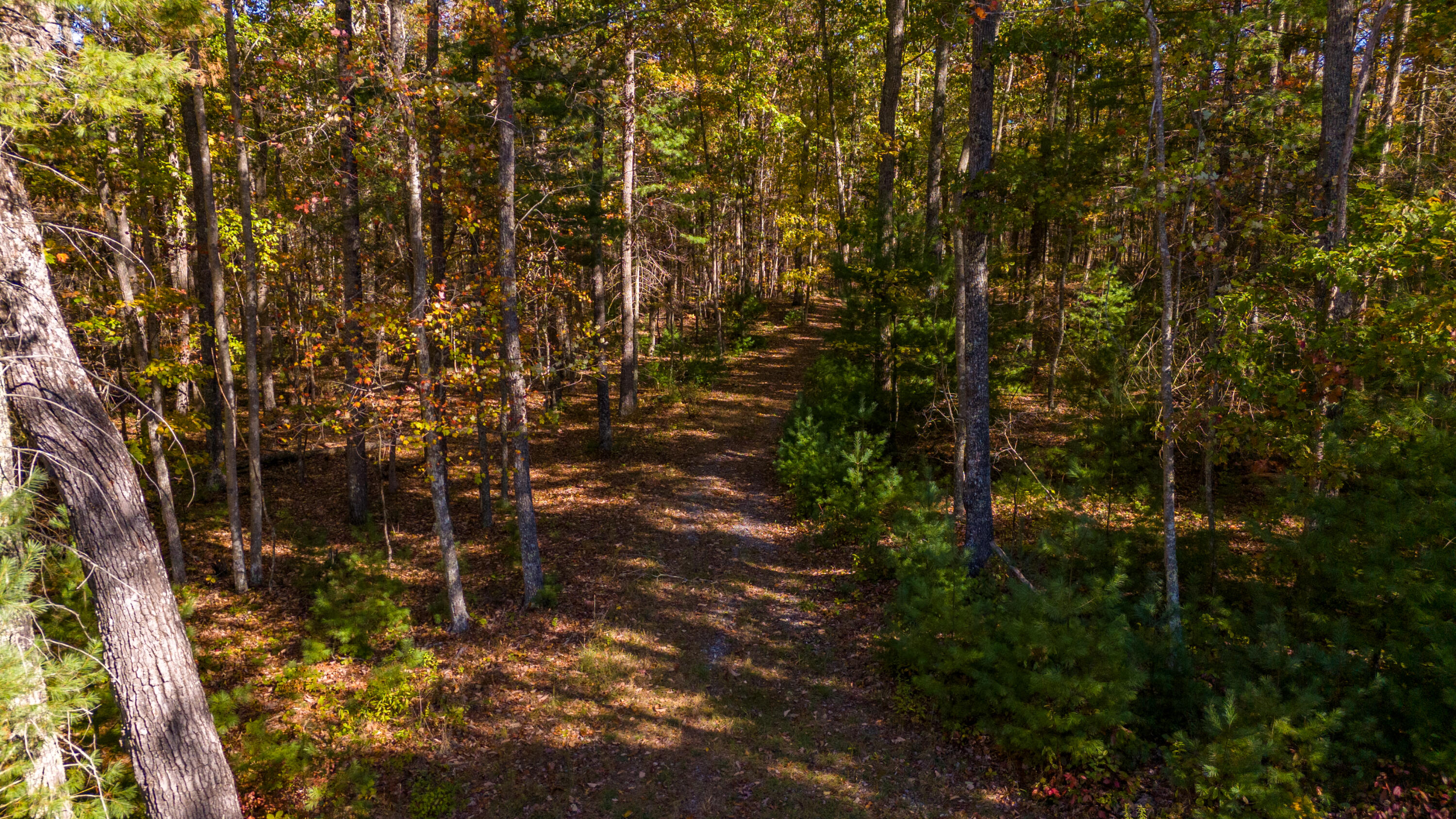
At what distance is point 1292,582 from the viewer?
9086 millimetres

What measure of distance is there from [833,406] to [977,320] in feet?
23.6

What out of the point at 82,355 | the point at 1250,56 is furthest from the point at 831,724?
the point at 82,355

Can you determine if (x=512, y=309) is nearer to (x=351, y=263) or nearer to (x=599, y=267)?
(x=351, y=263)

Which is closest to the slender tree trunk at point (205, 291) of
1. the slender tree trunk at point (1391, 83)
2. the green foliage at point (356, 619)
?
the green foliage at point (356, 619)

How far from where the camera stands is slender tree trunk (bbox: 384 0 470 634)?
9148 mm

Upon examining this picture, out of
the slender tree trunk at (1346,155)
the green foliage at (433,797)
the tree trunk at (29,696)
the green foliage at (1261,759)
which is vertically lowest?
the green foliage at (433,797)

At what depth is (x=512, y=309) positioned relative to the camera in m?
10.4

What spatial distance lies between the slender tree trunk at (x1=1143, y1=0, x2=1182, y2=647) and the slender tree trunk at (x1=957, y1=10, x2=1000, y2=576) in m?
1.94

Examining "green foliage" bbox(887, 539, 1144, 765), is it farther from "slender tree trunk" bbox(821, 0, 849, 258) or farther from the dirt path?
"slender tree trunk" bbox(821, 0, 849, 258)

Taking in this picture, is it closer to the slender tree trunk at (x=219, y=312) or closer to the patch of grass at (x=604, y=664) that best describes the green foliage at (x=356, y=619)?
the slender tree trunk at (x=219, y=312)

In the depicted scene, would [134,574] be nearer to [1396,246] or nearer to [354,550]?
[354,550]

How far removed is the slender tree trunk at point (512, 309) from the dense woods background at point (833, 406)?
0.07 metres

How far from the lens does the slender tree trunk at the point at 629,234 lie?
15977mm

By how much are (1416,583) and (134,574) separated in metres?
11.3
